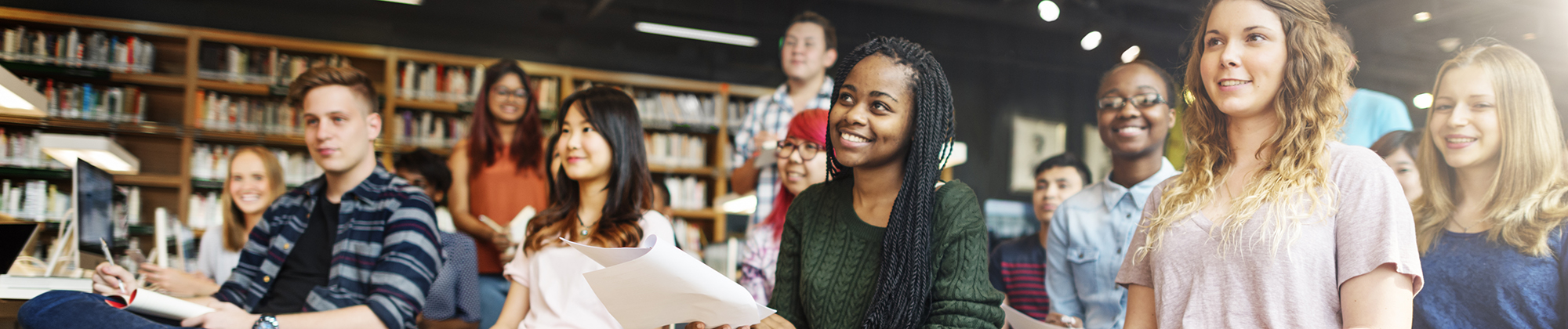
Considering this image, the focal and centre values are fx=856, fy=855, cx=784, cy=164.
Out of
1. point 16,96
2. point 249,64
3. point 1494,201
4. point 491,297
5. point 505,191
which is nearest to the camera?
point 1494,201

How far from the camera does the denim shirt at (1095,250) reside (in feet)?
7.70

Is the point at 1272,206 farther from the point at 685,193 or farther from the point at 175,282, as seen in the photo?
the point at 685,193

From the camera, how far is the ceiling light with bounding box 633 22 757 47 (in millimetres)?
6695

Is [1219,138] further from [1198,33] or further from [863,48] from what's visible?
[863,48]

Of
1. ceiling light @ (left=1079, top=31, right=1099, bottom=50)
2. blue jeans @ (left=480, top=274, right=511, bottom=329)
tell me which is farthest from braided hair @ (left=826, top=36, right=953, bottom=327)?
blue jeans @ (left=480, top=274, right=511, bottom=329)

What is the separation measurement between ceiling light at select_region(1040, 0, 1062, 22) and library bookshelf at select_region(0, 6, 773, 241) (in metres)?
3.43

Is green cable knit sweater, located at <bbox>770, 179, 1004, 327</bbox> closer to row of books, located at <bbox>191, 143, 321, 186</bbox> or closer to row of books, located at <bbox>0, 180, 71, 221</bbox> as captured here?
row of books, located at <bbox>191, 143, 321, 186</bbox>

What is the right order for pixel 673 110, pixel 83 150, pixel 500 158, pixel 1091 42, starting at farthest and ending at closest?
1. pixel 673 110
2. pixel 500 158
3. pixel 83 150
4. pixel 1091 42

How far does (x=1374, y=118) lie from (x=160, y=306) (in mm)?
2776

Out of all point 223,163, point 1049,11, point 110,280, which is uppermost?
point 1049,11

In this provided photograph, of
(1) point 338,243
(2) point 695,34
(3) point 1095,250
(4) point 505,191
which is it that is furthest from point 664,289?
(2) point 695,34

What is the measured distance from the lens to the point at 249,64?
5.42m

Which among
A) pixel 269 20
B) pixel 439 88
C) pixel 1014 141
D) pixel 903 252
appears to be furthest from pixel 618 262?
pixel 269 20

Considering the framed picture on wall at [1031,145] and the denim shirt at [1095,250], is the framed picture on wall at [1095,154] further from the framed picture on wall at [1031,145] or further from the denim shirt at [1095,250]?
the framed picture on wall at [1031,145]
